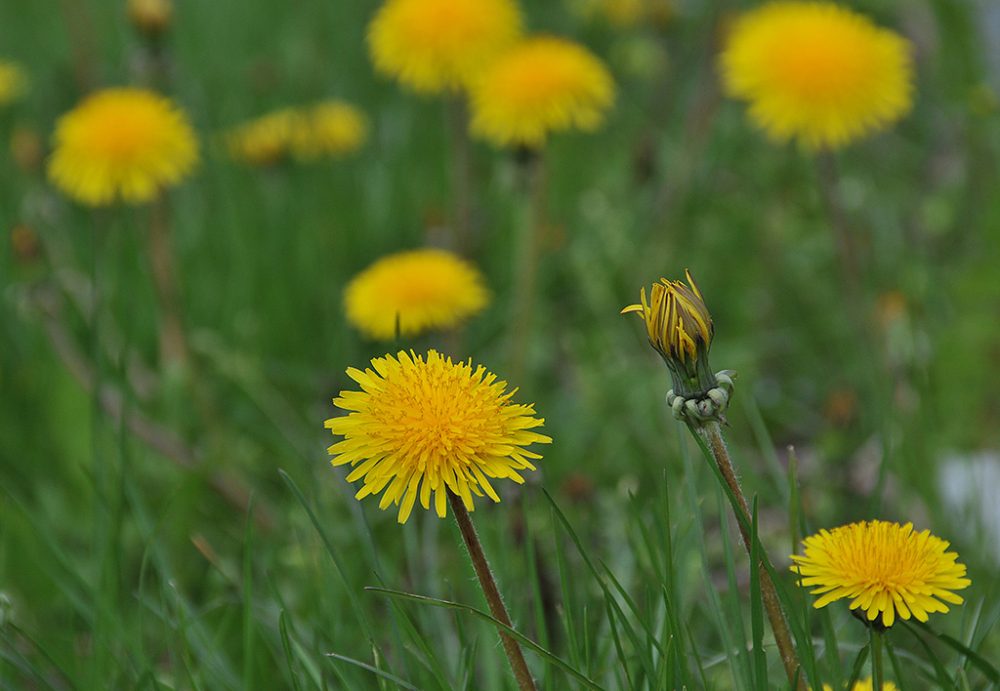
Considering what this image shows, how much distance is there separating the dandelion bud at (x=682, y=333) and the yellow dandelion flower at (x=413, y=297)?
95 centimetres

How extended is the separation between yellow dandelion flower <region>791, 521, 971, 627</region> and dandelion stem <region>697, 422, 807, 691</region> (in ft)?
0.19

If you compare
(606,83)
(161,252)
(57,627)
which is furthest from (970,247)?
(57,627)

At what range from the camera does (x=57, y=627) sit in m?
1.66

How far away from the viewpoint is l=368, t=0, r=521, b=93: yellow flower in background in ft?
7.25

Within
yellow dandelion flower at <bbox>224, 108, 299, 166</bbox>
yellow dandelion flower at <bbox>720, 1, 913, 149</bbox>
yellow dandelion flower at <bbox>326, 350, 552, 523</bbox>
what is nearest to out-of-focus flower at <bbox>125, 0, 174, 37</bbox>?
yellow dandelion flower at <bbox>224, 108, 299, 166</bbox>

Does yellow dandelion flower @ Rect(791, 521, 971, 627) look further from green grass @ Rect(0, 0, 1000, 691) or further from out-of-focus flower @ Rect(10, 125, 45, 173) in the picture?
out-of-focus flower @ Rect(10, 125, 45, 173)

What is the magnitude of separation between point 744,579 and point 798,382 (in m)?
0.61

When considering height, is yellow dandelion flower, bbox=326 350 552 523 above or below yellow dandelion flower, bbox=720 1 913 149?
below

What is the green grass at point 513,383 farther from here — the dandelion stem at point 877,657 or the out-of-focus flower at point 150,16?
the out-of-focus flower at point 150,16

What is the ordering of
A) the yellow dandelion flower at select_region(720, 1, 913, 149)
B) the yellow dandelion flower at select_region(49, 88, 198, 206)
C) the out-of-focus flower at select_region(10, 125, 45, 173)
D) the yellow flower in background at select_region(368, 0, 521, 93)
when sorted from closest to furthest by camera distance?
the yellow dandelion flower at select_region(720, 1, 913, 149) → the yellow dandelion flower at select_region(49, 88, 198, 206) → the yellow flower in background at select_region(368, 0, 521, 93) → the out-of-focus flower at select_region(10, 125, 45, 173)

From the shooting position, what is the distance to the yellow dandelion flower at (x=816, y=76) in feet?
6.48

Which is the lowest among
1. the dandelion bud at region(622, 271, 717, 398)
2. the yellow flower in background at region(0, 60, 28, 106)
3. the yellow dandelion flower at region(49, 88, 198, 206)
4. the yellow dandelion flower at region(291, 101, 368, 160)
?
the dandelion bud at region(622, 271, 717, 398)

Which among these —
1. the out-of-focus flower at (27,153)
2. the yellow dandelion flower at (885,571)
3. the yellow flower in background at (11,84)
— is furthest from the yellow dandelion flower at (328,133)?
the yellow dandelion flower at (885,571)

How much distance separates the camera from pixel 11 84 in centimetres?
321
